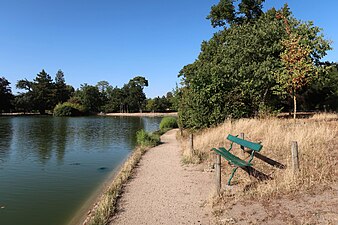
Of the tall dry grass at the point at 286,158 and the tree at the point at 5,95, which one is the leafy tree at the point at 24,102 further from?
the tall dry grass at the point at 286,158

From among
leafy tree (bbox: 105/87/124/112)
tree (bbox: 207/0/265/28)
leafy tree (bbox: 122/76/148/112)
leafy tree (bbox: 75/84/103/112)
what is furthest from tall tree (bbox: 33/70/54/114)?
tree (bbox: 207/0/265/28)

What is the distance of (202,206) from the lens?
6281mm

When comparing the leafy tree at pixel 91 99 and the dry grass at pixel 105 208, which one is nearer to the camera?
the dry grass at pixel 105 208

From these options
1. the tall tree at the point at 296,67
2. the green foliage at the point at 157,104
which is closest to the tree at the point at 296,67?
the tall tree at the point at 296,67

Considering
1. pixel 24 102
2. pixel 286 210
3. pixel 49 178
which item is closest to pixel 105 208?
pixel 286 210

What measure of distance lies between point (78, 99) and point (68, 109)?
1034 cm

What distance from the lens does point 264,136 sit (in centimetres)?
1103

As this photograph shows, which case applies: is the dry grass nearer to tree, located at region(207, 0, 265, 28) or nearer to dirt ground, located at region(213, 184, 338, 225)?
dirt ground, located at region(213, 184, 338, 225)

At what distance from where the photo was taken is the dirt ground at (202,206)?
5043mm

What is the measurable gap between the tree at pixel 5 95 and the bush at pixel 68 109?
651 inches

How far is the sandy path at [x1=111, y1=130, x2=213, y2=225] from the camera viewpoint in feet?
19.0

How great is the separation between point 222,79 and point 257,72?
2.37 metres

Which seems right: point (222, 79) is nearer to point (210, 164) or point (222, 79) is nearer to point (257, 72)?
point (257, 72)

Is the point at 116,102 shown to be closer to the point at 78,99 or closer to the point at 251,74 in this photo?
the point at 78,99
